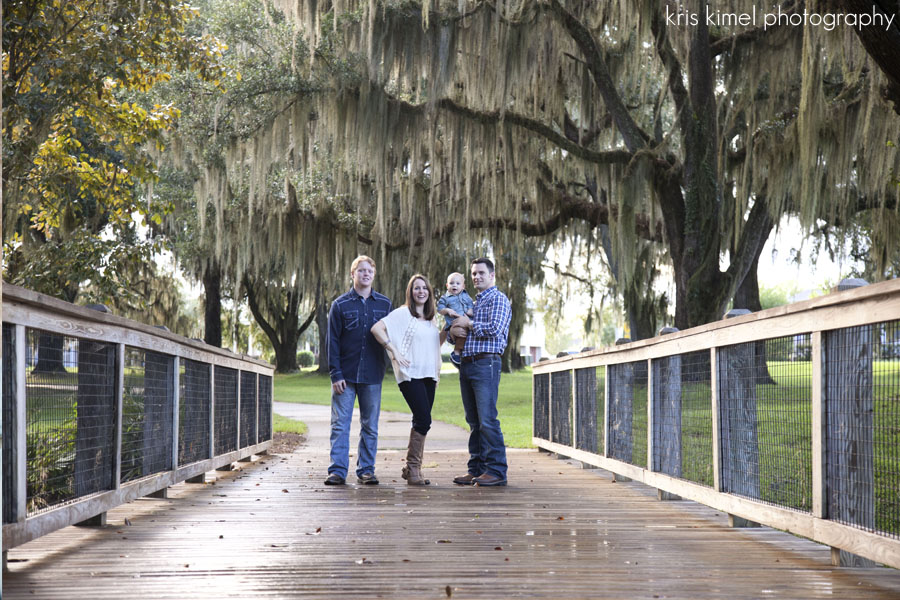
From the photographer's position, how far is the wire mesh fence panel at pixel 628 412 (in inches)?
267

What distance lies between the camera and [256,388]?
9.68 meters

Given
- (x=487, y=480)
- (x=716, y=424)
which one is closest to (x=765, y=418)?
(x=716, y=424)

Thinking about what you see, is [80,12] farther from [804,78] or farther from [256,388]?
[804,78]

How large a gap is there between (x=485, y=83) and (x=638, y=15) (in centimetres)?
210

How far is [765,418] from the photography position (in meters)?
4.69

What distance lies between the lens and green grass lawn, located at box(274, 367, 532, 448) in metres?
16.1

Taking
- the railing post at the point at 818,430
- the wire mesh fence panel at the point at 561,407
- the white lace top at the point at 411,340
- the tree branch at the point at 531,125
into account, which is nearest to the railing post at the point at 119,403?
the white lace top at the point at 411,340

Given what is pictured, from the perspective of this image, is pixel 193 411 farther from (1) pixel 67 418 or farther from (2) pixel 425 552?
(2) pixel 425 552

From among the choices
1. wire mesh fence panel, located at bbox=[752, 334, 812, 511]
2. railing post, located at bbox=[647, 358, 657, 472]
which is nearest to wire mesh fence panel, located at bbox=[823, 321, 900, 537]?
wire mesh fence panel, located at bbox=[752, 334, 812, 511]

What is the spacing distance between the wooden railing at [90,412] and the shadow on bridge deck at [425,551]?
7.7 inches

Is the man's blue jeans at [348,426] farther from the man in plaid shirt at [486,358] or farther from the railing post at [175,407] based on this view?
the railing post at [175,407]

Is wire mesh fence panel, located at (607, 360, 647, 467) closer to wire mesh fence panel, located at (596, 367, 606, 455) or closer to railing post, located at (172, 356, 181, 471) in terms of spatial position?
wire mesh fence panel, located at (596, 367, 606, 455)

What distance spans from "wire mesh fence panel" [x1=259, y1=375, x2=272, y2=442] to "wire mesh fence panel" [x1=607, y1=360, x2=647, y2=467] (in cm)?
418

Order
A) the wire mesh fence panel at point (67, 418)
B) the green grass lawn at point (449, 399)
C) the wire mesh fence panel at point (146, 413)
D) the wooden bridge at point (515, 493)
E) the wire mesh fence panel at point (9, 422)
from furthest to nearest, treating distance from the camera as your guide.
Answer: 1. the green grass lawn at point (449, 399)
2. the wire mesh fence panel at point (146, 413)
3. the wire mesh fence panel at point (67, 418)
4. the wire mesh fence panel at point (9, 422)
5. the wooden bridge at point (515, 493)
